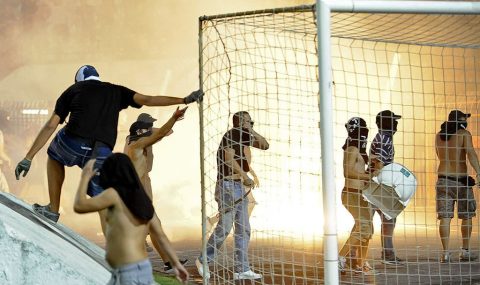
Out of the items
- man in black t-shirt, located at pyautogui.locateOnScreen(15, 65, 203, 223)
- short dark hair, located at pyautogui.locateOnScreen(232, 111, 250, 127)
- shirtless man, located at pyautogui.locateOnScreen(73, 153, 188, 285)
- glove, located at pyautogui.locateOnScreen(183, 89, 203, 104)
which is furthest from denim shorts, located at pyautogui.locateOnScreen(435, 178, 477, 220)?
shirtless man, located at pyautogui.locateOnScreen(73, 153, 188, 285)

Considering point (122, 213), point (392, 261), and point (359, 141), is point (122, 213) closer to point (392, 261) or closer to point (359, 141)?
point (359, 141)

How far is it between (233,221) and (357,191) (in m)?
1.29

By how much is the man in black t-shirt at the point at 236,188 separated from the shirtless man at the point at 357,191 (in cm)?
81

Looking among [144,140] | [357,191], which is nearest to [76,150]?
[144,140]

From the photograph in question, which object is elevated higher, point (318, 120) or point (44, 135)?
point (318, 120)

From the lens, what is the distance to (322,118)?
7117 millimetres

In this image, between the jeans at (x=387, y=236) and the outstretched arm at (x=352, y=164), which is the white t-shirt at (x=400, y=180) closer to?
the outstretched arm at (x=352, y=164)

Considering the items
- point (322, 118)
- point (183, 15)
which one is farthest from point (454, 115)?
point (183, 15)

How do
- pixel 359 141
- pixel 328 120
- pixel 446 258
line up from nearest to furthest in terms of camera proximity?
pixel 328 120
pixel 359 141
pixel 446 258

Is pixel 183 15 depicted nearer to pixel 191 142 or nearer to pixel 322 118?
pixel 191 142

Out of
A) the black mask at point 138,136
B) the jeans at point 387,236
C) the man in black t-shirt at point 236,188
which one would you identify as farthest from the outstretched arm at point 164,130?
the jeans at point 387,236

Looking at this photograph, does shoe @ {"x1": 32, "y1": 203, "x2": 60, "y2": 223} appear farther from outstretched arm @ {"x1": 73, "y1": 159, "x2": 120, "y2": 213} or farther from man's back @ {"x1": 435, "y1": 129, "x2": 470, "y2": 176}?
man's back @ {"x1": 435, "y1": 129, "x2": 470, "y2": 176}

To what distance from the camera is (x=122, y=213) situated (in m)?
5.77

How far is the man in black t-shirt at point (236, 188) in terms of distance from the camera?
979 centimetres
